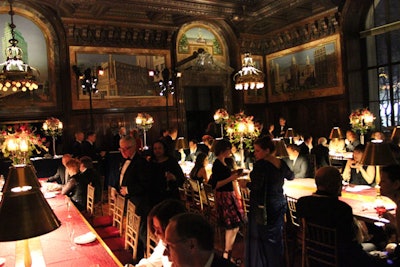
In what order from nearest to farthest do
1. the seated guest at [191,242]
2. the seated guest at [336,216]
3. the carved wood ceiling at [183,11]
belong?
the seated guest at [191,242]
the seated guest at [336,216]
the carved wood ceiling at [183,11]

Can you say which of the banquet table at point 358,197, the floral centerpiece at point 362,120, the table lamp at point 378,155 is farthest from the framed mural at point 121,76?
A: the table lamp at point 378,155

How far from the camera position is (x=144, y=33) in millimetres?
13055

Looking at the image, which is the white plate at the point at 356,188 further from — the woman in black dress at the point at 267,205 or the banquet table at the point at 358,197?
the woman in black dress at the point at 267,205

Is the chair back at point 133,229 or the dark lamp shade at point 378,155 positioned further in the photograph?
the dark lamp shade at point 378,155

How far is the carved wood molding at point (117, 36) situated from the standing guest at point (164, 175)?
867 cm

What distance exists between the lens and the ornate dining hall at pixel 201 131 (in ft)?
10.2

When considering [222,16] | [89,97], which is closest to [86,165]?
[89,97]

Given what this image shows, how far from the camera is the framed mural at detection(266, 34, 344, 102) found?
13.2m

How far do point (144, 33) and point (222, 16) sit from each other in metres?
3.00

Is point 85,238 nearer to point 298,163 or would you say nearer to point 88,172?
point 88,172

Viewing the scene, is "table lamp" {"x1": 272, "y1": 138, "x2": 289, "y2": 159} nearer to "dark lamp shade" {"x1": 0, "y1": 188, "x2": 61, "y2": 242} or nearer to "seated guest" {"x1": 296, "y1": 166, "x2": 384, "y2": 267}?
"seated guest" {"x1": 296, "y1": 166, "x2": 384, "y2": 267}

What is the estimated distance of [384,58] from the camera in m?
12.6

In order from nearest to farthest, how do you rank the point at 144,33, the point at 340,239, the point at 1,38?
the point at 340,239, the point at 1,38, the point at 144,33

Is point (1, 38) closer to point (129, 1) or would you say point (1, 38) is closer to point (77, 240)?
point (129, 1)
